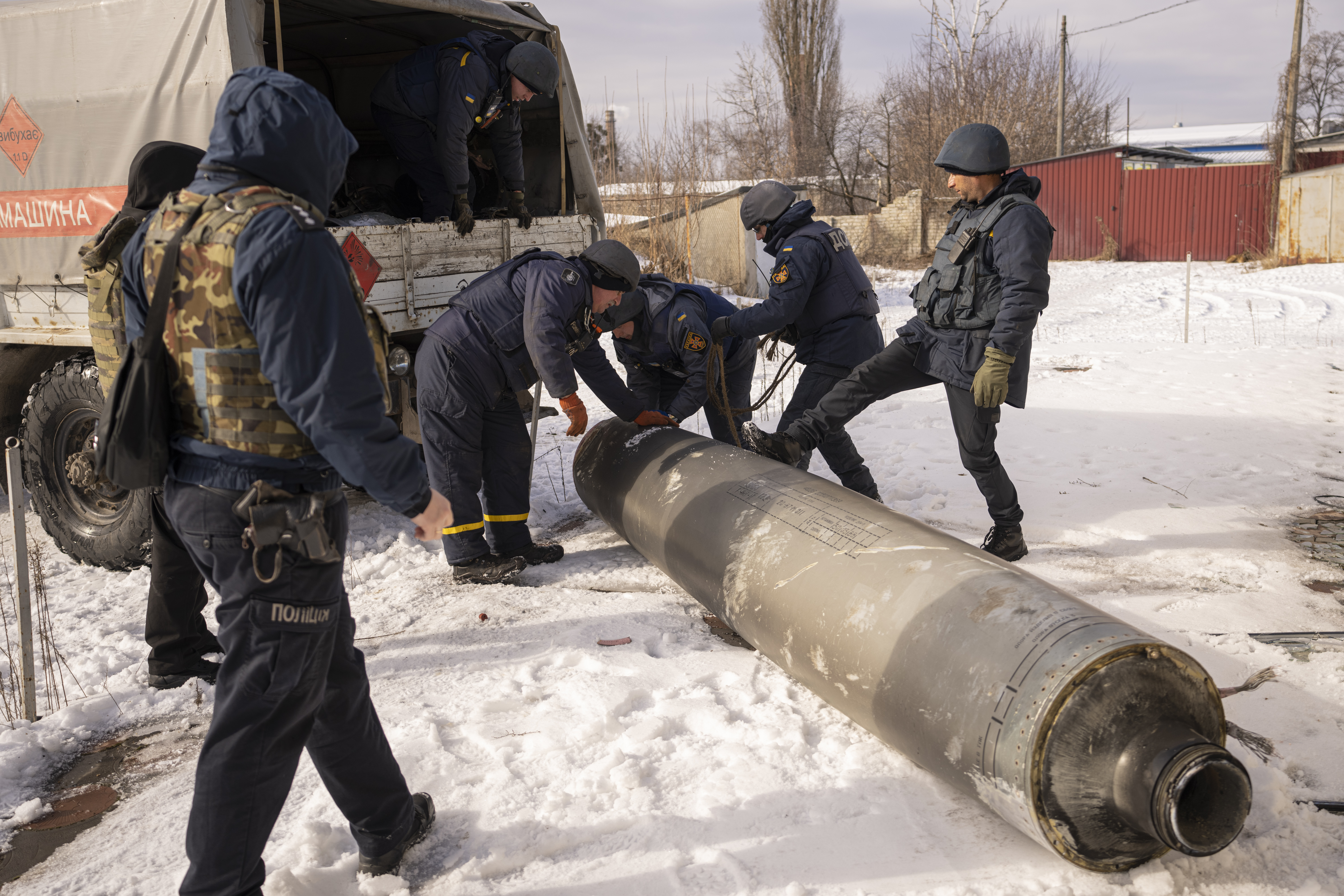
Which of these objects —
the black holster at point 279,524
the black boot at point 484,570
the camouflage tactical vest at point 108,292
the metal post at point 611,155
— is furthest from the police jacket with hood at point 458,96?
the metal post at point 611,155

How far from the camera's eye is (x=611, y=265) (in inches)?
158

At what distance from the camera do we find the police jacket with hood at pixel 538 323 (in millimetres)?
3859

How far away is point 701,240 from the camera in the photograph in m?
15.1

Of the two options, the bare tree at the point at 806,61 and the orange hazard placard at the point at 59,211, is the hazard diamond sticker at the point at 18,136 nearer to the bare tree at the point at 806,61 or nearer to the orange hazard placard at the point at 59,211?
the orange hazard placard at the point at 59,211

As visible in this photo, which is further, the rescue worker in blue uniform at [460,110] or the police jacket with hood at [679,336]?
the rescue worker in blue uniform at [460,110]

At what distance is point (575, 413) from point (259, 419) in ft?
7.75

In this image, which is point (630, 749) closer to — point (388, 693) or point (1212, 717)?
point (388, 693)

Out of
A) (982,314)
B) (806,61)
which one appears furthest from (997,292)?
(806,61)

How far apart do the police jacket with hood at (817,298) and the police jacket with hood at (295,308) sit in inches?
114

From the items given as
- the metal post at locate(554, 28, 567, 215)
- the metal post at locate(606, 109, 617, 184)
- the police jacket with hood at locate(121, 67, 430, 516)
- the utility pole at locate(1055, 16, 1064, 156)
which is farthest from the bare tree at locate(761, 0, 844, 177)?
the police jacket with hood at locate(121, 67, 430, 516)

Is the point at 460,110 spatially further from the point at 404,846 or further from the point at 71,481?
the point at 404,846

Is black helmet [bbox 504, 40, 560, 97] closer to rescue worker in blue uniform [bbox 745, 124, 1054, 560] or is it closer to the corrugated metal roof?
rescue worker in blue uniform [bbox 745, 124, 1054, 560]

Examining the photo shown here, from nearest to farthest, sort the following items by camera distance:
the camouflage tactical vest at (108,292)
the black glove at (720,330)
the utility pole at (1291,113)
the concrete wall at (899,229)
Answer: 1. the camouflage tactical vest at (108,292)
2. the black glove at (720,330)
3. the utility pole at (1291,113)
4. the concrete wall at (899,229)

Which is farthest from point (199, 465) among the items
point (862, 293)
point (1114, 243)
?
point (1114, 243)
